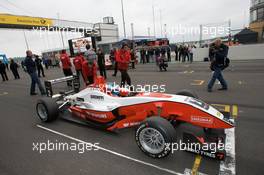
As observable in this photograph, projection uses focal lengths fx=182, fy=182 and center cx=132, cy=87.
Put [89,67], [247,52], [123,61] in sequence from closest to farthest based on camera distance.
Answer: [89,67]
[123,61]
[247,52]

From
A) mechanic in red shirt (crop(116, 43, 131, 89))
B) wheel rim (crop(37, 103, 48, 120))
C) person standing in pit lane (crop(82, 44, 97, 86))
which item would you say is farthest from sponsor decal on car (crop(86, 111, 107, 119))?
mechanic in red shirt (crop(116, 43, 131, 89))

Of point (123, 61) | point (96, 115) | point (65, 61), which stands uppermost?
point (65, 61)

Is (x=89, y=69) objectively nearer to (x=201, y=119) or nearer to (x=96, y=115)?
(x=96, y=115)

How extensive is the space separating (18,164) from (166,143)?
232 centimetres

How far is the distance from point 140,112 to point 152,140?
0.58m

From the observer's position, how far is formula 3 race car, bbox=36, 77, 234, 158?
2.62 meters

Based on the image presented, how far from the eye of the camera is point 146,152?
8.96 feet

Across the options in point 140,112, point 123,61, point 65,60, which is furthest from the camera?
point 65,60

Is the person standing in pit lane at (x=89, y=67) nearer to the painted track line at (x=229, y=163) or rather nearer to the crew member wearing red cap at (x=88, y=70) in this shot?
the crew member wearing red cap at (x=88, y=70)

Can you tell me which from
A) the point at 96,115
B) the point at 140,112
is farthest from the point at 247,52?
the point at 96,115

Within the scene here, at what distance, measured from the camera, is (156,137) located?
2.64m


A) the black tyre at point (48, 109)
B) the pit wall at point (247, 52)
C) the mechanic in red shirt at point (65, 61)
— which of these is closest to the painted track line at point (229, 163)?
the black tyre at point (48, 109)

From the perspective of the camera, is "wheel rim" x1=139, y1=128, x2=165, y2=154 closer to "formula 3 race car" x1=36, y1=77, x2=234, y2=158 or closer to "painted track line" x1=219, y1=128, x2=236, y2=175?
"formula 3 race car" x1=36, y1=77, x2=234, y2=158

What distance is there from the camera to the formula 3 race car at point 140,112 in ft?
8.61
